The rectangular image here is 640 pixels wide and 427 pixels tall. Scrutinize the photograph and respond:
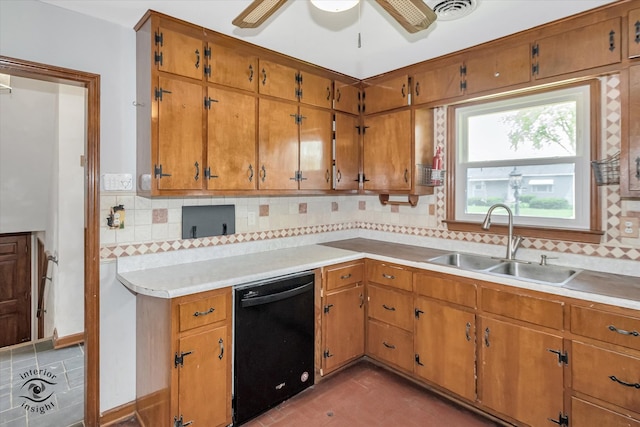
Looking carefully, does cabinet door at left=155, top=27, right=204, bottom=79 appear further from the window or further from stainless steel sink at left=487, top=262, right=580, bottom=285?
stainless steel sink at left=487, top=262, right=580, bottom=285

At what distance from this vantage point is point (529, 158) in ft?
8.14

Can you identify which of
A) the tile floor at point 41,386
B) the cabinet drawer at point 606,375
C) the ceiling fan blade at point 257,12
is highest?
the ceiling fan blade at point 257,12

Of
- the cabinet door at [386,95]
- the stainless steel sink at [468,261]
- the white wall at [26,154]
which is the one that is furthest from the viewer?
the white wall at [26,154]

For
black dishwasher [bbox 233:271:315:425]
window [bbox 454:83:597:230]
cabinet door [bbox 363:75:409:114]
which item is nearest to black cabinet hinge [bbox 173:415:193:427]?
black dishwasher [bbox 233:271:315:425]

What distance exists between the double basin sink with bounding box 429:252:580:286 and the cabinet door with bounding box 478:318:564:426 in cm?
35

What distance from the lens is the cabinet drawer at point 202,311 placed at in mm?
1790

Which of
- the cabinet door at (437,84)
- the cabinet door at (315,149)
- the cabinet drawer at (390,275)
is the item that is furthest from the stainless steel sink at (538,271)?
the cabinet door at (315,149)

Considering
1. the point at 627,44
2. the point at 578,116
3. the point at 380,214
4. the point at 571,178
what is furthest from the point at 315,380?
the point at 627,44

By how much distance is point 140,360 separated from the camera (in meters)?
2.15

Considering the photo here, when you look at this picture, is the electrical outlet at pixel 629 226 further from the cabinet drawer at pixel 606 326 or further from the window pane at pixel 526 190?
the cabinet drawer at pixel 606 326

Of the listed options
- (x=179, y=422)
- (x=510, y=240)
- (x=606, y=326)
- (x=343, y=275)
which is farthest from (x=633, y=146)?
(x=179, y=422)

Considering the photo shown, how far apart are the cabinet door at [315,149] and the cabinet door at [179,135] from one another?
880 millimetres

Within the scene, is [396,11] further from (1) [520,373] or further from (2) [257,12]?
(1) [520,373]

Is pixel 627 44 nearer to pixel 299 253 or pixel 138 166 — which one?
pixel 299 253
